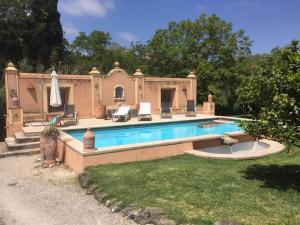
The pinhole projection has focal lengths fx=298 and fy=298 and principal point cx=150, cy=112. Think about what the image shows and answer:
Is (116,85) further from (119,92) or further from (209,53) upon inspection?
(209,53)

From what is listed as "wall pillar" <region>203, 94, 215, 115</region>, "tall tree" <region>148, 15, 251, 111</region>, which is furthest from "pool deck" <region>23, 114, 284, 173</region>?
"tall tree" <region>148, 15, 251, 111</region>

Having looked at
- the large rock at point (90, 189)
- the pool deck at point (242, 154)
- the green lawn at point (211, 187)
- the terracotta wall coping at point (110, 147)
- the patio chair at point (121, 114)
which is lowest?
the large rock at point (90, 189)

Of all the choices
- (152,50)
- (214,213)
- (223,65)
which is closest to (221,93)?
(223,65)

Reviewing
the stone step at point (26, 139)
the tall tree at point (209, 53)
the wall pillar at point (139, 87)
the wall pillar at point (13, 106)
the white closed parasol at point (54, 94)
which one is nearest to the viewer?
the stone step at point (26, 139)

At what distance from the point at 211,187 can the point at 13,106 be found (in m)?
11.8

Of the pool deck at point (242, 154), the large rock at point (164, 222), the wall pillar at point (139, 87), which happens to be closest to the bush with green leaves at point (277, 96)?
the large rock at point (164, 222)

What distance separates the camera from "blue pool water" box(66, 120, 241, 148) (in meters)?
13.7

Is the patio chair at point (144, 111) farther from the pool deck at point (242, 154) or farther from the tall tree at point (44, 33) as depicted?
the tall tree at point (44, 33)

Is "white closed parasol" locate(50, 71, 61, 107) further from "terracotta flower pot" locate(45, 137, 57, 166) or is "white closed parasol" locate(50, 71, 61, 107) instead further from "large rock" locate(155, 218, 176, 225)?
"large rock" locate(155, 218, 176, 225)

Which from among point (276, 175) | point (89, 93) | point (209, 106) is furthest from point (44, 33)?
point (276, 175)

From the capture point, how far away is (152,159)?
1041 cm

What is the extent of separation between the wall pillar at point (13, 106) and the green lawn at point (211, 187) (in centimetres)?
788

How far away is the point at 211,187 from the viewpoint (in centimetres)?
696

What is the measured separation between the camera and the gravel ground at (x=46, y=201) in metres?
6.04
